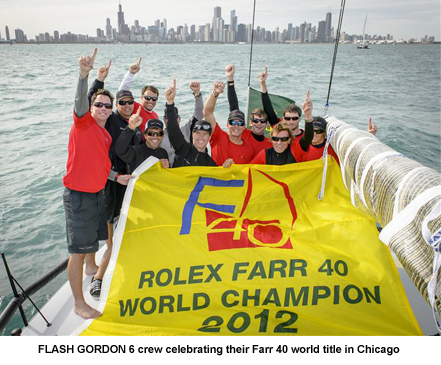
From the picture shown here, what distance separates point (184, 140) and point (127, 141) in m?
0.73

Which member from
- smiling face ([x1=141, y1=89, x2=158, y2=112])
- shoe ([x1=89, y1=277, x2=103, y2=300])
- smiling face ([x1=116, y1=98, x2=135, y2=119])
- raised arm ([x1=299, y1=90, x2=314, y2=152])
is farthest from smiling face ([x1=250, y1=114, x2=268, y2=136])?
shoe ([x1=89, y1=277, x2=103, y2=300])

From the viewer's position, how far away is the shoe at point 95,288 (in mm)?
3839

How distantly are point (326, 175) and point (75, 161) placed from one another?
2703 millimetres

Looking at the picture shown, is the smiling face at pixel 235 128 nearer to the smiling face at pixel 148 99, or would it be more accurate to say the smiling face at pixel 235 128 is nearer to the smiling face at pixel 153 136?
the smiling face at pixel 153 136

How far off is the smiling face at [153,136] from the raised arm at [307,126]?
5.38 feet

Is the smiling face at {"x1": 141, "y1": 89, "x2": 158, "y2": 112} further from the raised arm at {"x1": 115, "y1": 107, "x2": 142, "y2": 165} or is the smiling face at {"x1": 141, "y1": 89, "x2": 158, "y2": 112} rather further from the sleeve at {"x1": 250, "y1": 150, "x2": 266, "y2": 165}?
the sleeve at {"x1": 250, "y1": 150, "x2": 266, "y2": 165}

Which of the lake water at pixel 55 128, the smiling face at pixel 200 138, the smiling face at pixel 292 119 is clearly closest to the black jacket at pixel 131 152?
the smiling face at pixel 200 138

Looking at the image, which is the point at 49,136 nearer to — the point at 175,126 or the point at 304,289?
the point at 175,126

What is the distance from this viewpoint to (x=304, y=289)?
3.01 meters

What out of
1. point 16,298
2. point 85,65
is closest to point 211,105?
point 85,65

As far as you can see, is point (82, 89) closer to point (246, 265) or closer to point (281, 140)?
point (246, 265)

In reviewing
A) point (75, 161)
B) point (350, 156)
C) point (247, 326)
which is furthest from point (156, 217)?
point (350, 156)

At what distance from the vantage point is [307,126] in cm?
411

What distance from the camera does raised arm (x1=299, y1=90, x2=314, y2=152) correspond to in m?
3.94
